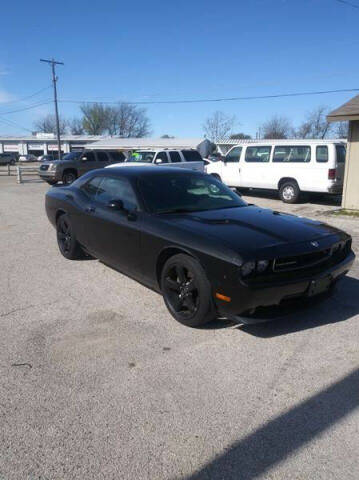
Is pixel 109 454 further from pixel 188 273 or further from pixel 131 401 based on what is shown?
pixel 188 273

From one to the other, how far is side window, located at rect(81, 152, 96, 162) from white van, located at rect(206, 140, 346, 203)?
777cm

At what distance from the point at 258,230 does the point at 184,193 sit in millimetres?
1242

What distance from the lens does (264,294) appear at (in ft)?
10.6

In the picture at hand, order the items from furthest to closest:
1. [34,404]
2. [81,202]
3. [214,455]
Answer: [81,202] < [34,404] < [214,455]

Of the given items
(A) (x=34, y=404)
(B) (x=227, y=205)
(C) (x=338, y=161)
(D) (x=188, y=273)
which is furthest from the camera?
(C) (x=338, y=161)

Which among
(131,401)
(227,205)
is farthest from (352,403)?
(227,205)

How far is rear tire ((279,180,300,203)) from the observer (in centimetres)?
1241

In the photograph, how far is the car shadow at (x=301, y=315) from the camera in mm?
3465

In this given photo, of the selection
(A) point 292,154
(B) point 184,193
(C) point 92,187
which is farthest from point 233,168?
(B) point 184,193

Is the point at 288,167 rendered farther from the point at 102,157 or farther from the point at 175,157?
the point at 102,157

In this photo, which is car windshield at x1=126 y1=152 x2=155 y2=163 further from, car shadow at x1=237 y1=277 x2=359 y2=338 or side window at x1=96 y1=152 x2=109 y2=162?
car shadow at x1=237 y1=277 x2=359 y2=338

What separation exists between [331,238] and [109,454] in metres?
2.81

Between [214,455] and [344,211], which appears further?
[344,211]

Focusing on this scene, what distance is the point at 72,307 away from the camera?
14.1 feet
